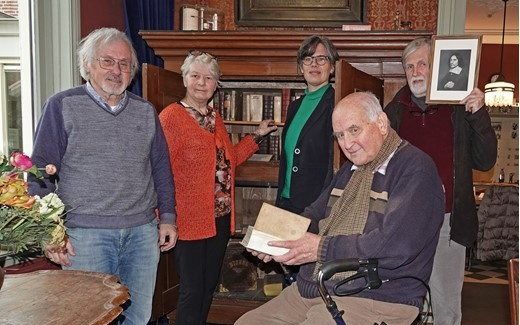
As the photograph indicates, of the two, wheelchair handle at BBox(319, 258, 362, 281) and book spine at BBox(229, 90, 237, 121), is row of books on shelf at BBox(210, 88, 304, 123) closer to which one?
book spine at BBox(229, 90, 237, 121)

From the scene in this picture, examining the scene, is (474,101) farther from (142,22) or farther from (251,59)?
(142,22)

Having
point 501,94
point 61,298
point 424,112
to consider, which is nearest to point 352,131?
point 424,112

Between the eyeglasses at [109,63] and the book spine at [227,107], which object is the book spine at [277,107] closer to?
the book spine at [227,107]

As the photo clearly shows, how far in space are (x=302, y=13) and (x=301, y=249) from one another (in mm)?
2439

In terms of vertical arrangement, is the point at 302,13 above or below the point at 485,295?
above

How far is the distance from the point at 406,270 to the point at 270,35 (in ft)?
6.48

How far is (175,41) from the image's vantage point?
361cm

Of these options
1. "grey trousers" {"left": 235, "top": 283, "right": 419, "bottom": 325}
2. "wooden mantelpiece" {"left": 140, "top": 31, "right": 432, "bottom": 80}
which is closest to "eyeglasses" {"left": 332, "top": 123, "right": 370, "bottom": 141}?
"grey trousers" {"left": 235, "top": 283, "right": 419, "bottom": 325}

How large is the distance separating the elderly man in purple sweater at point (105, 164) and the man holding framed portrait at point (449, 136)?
1.33 metres

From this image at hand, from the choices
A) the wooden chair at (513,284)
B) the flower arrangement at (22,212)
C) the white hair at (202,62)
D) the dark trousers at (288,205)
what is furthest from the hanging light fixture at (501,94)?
the flower arrangement at (22,212)

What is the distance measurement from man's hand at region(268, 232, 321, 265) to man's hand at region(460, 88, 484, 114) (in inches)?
42.6

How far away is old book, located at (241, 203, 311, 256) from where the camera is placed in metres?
2.15

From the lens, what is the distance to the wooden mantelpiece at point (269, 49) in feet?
11.4

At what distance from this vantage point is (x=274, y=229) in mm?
2174
